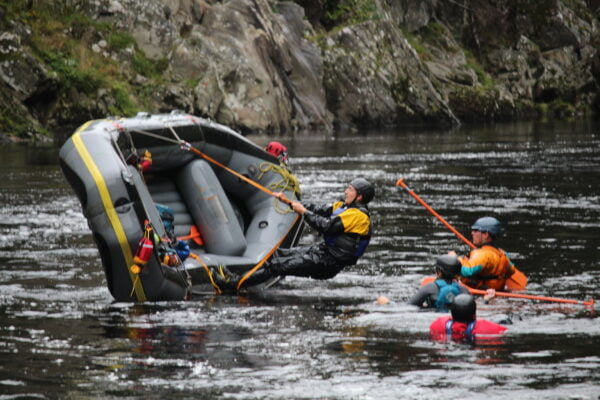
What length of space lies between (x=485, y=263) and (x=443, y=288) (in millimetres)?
1002

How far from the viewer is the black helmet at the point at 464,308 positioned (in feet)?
30.4

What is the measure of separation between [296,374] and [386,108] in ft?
146

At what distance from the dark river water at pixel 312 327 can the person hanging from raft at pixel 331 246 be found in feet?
0.99

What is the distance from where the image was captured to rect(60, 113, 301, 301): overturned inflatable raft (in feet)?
35.7

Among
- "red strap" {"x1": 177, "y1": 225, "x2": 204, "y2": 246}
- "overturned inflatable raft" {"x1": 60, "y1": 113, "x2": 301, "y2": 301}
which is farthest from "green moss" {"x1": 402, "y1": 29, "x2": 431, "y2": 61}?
"red strap" {"x1": 177, "y1": 225, "x2": 204, "y2": 246}

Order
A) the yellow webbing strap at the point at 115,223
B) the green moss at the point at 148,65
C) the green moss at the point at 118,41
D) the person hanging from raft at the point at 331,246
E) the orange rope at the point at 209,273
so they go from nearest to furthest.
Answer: the yellow webbing strap at the point at 115,223 < the person hanging from raft at the point at 331,246 < the orange rope at the point at 209,273 < the green moss at the point at 118,41 < the green moss at the point at 148,65

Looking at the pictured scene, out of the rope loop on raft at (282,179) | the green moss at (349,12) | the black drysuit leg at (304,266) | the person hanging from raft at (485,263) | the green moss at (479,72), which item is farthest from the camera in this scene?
the green moss at (479,72)

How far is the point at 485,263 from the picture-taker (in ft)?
37.2

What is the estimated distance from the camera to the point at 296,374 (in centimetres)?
801

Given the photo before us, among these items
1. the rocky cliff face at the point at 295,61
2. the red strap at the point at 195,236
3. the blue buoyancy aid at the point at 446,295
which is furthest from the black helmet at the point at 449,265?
the rocky cliff face at the point at 295,61

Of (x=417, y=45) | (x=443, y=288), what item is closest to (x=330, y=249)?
(x=443, y=288)

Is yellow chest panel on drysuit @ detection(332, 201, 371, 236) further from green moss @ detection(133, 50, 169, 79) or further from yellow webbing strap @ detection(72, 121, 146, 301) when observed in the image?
green moss @ detection(133, 50, 169, 79)

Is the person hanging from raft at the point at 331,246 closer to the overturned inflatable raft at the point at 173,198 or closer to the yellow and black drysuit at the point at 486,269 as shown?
the overturned inflatable raft at the point at 173,198

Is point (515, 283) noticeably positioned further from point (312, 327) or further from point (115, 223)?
point (115, 223)
